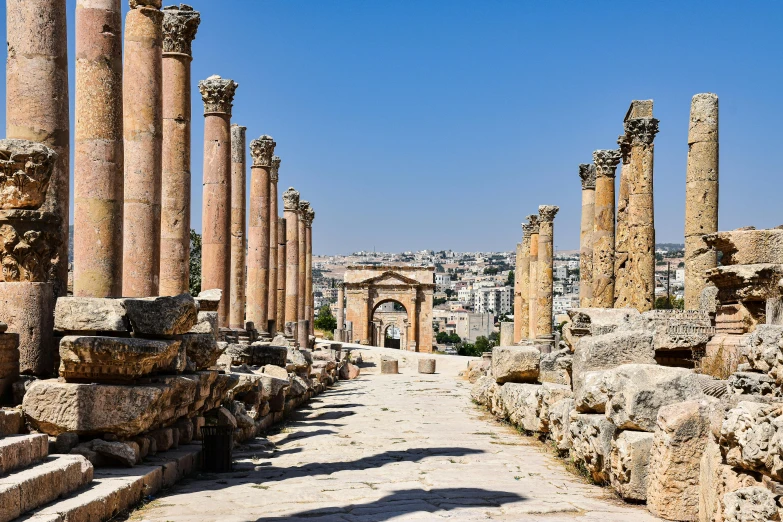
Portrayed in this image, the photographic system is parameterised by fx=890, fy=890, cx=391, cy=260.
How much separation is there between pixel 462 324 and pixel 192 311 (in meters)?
151

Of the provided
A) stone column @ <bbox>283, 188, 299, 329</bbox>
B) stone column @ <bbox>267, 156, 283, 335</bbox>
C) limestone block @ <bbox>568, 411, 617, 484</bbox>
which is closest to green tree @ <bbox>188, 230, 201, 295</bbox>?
stone column @ <bbox>283, 188, 299, 329</bbox>

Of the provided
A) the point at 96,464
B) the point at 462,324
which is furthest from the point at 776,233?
the point at 462,324

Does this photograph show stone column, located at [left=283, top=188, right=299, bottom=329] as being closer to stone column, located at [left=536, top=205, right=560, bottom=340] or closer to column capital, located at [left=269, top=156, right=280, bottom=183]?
column capital, located at [left=269, top=156, right=280, bottom=183]

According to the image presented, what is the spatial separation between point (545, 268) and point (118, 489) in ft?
95.3

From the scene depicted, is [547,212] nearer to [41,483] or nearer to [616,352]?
[616,352]

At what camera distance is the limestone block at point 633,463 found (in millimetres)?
7844

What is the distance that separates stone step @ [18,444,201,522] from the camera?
6.18 m

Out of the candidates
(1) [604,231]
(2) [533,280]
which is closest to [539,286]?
(2) [533,280]

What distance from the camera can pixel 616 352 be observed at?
36.7 ft

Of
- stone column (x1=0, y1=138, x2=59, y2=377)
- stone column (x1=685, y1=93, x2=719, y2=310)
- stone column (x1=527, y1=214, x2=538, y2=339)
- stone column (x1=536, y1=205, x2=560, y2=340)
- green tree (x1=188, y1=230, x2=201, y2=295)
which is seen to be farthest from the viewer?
green tree (x1=188, y1=230, x2=201, y2=295)

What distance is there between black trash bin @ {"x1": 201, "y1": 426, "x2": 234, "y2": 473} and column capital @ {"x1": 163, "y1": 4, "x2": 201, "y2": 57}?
834cm

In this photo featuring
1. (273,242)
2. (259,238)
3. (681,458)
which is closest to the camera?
(681,458)

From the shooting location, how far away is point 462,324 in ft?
522

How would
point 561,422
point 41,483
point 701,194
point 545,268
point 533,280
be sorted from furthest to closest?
1. point 533,280
2. point 545,268
3. point 701,194
4. point 561,422
5. point 41,483
